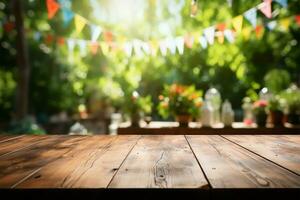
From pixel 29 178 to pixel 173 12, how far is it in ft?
26.5

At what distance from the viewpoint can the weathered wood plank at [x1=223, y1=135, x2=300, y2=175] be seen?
1.20 meters

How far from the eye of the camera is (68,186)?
90 cm

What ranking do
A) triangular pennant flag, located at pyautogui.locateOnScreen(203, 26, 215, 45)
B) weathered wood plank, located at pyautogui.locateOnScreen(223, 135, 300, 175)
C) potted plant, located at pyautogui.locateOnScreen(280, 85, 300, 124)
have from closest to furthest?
1. weathered wood plank, located at pyautogui.locateOnScreen(223, 135, 300, 175)
2. potted plant, located at pyautogui.locateOnScreen(280, 85, 300, 124)
3. triangular pennant flag, located at pyautogui.locateOnScreen(203, 26, 215, 45)

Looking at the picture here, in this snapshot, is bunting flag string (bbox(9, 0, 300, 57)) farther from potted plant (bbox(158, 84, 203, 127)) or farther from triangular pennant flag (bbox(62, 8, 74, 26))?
potted plant (bbox(158, 84, 203, 127))

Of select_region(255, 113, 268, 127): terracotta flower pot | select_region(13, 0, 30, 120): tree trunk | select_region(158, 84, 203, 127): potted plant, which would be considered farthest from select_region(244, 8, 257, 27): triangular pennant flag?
select_region(13, 0, 30, 120): tree trunk

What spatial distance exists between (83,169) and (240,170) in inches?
17.3

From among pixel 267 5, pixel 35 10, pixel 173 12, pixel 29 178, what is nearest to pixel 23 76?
pixel 35 10

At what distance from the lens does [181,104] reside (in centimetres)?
462

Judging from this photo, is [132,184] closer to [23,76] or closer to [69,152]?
Answer: [69,152]

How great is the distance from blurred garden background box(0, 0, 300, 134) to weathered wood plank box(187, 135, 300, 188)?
301 cm

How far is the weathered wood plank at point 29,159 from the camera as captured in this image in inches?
40.3

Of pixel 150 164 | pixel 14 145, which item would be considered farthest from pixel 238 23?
pixel 150 164

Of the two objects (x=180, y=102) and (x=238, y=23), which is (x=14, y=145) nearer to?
(x=180, y=102)

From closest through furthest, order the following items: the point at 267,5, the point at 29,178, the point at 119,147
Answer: the point at 29,178, the point at 119,147, the point at 267,5
